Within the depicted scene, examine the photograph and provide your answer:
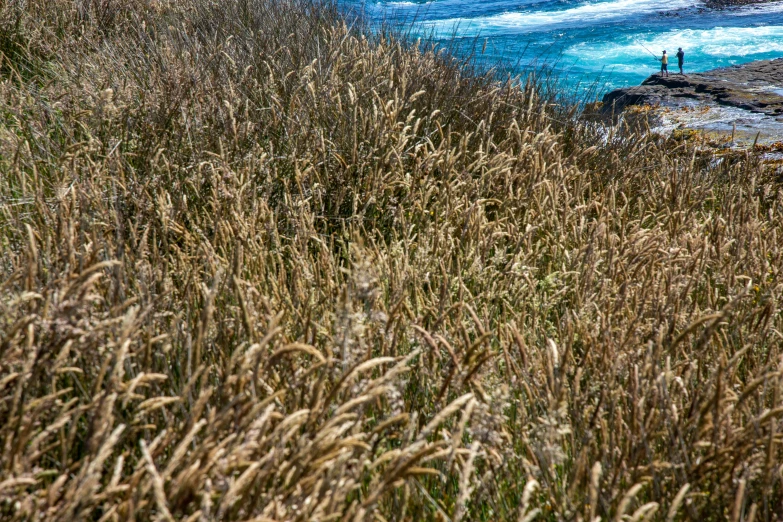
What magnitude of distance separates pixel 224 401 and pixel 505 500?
28.3 inches

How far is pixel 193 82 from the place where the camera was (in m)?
3.41

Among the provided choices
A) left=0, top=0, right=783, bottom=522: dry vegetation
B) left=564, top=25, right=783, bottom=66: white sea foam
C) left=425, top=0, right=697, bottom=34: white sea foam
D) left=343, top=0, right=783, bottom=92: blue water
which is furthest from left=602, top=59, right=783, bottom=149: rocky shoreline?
left=425, top=0, right=697, bottom=34: white sea foam

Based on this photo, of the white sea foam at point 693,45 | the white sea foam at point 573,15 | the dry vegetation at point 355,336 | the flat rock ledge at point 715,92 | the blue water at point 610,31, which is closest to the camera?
the dry vegetation at point 355,336

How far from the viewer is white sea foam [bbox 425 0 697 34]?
22719mm

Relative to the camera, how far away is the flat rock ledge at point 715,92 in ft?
18.7

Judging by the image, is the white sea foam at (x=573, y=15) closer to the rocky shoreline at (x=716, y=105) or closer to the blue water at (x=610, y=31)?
the blue water at (x=610, y=31)

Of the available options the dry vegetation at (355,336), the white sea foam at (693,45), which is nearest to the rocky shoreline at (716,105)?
the dry vegetation at (355,336)

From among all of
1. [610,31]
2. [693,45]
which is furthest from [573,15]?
[693,45]

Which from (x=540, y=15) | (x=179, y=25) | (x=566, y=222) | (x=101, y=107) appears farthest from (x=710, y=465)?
(x=540, y=15)

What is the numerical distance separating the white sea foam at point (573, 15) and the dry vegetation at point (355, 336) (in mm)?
20096

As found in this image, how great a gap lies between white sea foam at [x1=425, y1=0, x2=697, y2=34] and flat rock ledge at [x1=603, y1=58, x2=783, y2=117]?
15.9 metres

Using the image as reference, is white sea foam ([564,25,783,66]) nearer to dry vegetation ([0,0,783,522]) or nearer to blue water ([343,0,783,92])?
blue water ([343,0,783,92])

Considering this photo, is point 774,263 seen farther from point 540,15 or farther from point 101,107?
point 540,15

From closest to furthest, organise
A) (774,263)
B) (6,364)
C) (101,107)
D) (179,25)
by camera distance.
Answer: (6,364) → (774,263) → (101,107) → (179,25)
